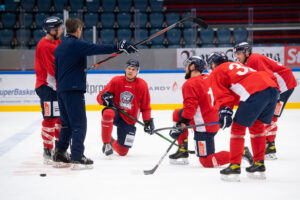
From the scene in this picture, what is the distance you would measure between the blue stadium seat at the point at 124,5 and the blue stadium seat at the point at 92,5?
56cm

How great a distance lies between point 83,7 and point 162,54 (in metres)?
3.81

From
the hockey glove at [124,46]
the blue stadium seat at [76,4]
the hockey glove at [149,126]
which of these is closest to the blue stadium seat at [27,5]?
the blue stadium seat at [76,4]

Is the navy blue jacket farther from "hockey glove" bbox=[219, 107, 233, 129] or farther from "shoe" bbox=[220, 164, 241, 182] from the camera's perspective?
"shoe" bbox=[220, 164, 241, 182]

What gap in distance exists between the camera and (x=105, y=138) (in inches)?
158

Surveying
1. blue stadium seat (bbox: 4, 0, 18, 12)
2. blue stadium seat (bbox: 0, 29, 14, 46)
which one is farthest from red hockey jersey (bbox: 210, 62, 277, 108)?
blue stadium seat (bbox: 4, 0, 18, 12)

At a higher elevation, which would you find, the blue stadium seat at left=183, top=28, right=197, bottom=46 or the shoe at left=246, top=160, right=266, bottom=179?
the blue stadium seat at left=183, top=28, right=197, bottom=46

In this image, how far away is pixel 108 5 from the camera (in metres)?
10.7

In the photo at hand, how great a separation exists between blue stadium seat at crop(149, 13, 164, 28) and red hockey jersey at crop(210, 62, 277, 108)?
701 cm

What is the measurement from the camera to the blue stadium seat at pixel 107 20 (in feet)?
33.0

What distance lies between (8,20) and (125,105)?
21.6ft

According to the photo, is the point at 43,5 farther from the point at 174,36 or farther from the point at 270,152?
the point at 270,152

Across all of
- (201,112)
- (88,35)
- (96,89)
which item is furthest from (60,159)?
(88,35)

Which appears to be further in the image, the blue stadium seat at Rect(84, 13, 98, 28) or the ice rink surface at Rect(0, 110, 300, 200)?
the blue stadium seat at Rect(84, 13, 98, 28)

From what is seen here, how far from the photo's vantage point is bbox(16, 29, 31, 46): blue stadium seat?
8000 millimetres
